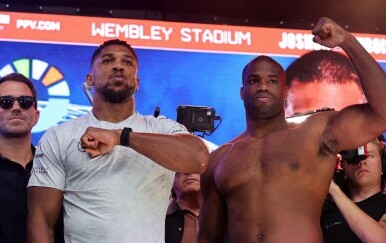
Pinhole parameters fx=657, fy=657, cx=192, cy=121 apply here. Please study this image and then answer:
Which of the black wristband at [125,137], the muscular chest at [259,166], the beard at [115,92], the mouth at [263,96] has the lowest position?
the muscular chest at [259,166]

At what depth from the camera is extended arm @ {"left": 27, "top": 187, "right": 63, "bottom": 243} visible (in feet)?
7.36

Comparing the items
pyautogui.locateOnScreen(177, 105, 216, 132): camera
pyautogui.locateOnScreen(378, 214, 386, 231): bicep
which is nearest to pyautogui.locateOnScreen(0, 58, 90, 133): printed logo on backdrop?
pyautogui.locateOnScreen(177, 105, 216, 132): camera

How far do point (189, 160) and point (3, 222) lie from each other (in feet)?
2.70

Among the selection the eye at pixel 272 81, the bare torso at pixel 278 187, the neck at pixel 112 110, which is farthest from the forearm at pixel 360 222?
the neck at pixel 112 110

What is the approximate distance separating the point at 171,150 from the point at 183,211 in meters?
1.09

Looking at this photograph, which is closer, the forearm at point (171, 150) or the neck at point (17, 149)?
the forearm at point (171, 150)

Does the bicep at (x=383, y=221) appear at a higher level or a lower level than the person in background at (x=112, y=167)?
lower

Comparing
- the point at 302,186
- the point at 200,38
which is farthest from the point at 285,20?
the point at 302,186

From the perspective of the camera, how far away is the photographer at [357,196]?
2836 millimetres

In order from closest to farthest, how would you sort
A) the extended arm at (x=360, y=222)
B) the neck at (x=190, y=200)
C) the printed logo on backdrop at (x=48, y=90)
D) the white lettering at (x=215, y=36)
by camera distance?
the extended arm at (x=360, y=222), the neck at (x=190, y=200), the printed logo on backdrop at (x=48, y=90), the white lettering at (x=215, y=36)

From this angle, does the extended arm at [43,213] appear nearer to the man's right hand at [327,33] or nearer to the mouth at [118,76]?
the mouth at [118,76]

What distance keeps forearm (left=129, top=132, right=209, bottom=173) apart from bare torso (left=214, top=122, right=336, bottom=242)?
0.56 meters

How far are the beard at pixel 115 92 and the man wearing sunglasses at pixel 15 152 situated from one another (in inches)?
19.6

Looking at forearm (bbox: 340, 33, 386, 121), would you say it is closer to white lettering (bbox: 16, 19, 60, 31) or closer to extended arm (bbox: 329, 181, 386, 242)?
extended arm (bbox: 329, 181, 386, 242)
